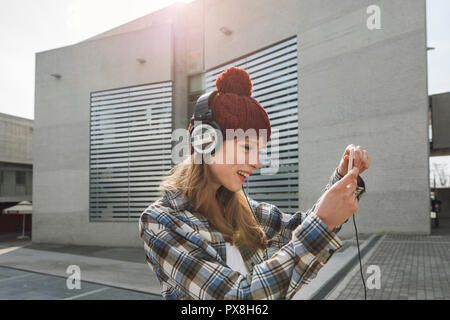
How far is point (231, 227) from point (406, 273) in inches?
218

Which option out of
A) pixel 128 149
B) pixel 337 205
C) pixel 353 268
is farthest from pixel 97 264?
pixel 337 205

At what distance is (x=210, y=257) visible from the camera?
96 centimetres

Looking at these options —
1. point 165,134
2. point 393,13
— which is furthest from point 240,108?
point 165,134

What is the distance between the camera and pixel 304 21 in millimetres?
10500

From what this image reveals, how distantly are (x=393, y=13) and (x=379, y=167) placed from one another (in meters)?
4.34

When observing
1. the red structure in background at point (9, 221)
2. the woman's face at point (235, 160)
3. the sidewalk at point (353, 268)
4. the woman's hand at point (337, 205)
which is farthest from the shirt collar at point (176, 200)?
the red structure in background at point (9, 221)

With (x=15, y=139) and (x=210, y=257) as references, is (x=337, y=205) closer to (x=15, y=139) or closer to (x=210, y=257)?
(x=210, y=257)

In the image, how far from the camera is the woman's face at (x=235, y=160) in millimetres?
1158

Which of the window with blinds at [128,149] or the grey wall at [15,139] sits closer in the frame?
the window with blinds at [128,149]

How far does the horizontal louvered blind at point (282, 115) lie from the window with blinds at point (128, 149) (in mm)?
4963

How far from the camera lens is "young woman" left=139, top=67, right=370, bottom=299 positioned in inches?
34.2

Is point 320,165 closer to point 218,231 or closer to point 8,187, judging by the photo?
point 218,231

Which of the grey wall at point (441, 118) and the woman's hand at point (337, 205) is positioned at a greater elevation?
the grey wall at point (441, 118)

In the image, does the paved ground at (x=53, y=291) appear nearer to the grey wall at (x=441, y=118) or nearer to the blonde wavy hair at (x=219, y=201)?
the blonde wavy hair at (x=219, y=201)
